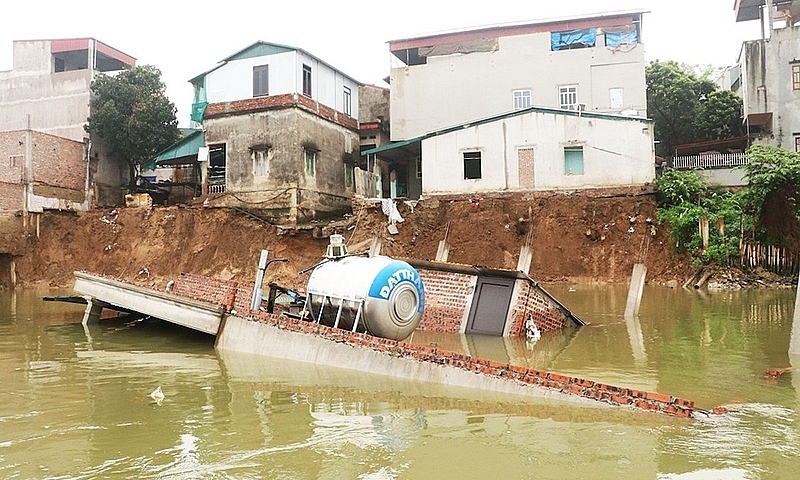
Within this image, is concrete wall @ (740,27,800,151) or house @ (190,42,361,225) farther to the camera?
concrete wall @ (740,27,800,151)

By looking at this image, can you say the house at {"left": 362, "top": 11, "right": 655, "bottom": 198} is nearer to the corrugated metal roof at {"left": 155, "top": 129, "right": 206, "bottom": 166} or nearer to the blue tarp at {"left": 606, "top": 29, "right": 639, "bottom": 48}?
the blue tarp at {"left": 606, "top": 29, "right": 639, "bottom": 48}

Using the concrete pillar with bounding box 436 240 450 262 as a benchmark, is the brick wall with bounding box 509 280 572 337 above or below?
below

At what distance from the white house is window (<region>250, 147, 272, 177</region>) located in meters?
7.42

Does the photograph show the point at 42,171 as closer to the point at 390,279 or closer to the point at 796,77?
the point at 390,279

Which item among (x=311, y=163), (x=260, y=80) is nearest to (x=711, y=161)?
(x=311, y=163)

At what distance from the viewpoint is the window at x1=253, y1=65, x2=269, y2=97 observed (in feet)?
96.1

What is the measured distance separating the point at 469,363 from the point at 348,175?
24146 millimetres

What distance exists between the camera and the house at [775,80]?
3141cm

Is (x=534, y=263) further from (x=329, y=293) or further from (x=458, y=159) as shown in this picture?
(x=329, y=293)

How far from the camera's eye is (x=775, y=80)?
3156cm

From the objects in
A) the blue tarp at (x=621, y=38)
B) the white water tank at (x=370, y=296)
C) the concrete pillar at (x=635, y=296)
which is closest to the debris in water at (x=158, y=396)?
the white water tank at (x=370, y=296)

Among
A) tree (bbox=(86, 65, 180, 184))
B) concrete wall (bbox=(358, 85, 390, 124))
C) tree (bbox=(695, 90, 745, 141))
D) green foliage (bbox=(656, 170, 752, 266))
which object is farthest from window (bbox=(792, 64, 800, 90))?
tree (bbox=(86, 65, 180, 184))

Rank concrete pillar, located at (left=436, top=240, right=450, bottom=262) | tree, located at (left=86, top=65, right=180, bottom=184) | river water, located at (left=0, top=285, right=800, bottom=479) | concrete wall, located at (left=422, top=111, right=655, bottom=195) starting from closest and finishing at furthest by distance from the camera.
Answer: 1. river water, located at (left=0, top=285, right=800, bottom=479)
2. concrete pillar, located at (left=436, top=240, right=450, bottom=262)
3. concrete wall, located at (left=422, top=111, right=655, bottom=195)
4. tree, located at (left=86, top=65, right=180, bottom=184)

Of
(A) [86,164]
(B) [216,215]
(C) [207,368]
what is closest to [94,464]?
(C) [207,368]
